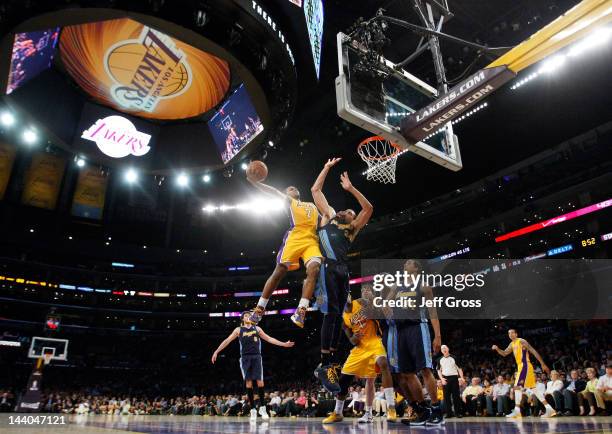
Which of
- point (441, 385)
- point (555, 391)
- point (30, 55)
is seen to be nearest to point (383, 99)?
point (441, 385)

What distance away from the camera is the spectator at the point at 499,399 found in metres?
11.1

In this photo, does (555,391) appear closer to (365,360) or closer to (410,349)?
(365,360)

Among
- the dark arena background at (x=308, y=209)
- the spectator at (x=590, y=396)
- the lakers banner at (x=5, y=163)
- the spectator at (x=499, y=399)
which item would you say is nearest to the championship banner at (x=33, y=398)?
the dark arena background at (x=308, y=209)

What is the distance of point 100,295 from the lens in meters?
36.2

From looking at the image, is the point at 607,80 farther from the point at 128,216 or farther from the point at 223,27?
the point at 128,216

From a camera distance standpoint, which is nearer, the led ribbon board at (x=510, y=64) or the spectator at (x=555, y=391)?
the led ribbon board at (x=510, y=64)

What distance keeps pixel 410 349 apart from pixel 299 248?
6.62 feet

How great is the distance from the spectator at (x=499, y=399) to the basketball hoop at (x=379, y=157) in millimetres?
6561

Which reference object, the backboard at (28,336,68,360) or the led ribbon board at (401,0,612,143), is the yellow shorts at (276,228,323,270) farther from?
the backboard at (28,336,68,360)

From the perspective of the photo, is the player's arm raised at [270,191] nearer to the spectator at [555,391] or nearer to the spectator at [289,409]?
the spectator at [555,391]

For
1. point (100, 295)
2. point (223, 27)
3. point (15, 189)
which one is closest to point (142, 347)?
point (100, 295)

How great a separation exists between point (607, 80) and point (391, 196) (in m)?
12.0

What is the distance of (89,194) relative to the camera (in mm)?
22453

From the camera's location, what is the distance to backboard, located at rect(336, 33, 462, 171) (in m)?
6.54
